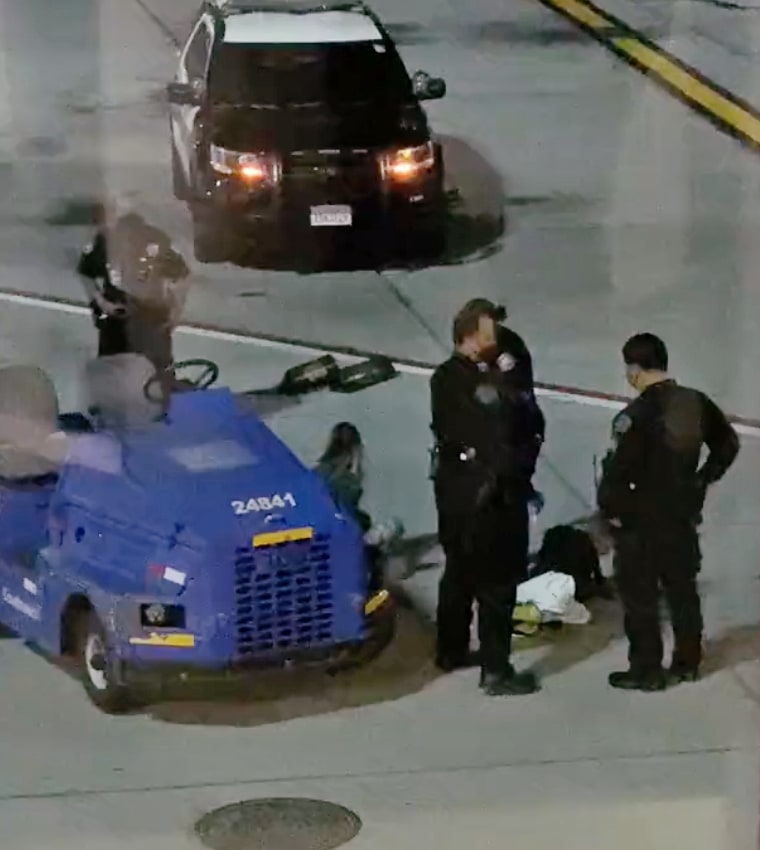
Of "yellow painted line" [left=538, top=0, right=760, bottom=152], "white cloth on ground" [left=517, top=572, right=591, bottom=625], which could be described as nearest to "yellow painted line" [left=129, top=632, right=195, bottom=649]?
"white cloth on ground" [left=517, top=572, right=591, bottom=625]

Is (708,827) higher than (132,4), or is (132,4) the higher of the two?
(132,4)

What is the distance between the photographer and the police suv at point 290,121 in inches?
56.4

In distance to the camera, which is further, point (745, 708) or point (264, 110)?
point (745, 708)

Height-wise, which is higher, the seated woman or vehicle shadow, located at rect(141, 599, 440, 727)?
the seated woman

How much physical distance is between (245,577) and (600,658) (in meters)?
0.37

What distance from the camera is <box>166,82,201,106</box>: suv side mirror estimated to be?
1.43m

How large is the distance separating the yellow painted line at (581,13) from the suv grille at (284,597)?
0.55 meters

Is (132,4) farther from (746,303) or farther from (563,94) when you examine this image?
(746,303)

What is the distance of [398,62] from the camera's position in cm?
145

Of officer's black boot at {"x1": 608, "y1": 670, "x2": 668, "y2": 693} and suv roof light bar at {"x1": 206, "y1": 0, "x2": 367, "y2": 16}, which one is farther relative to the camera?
officer's black boot at {"x1": 608, "y1": 670, "x2": 668, "y2": 693}

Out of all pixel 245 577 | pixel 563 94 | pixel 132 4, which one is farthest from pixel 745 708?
pixel 132 4

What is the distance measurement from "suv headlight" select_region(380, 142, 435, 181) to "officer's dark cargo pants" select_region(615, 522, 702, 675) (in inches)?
16.0

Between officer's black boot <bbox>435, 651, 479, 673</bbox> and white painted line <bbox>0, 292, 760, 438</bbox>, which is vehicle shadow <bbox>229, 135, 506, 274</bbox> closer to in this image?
white painted line <bbox>0, 292, 760, 438</bbox>

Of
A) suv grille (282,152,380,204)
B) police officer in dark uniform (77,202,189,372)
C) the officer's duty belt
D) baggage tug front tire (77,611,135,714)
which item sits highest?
suv grille (282,152,380,204)
